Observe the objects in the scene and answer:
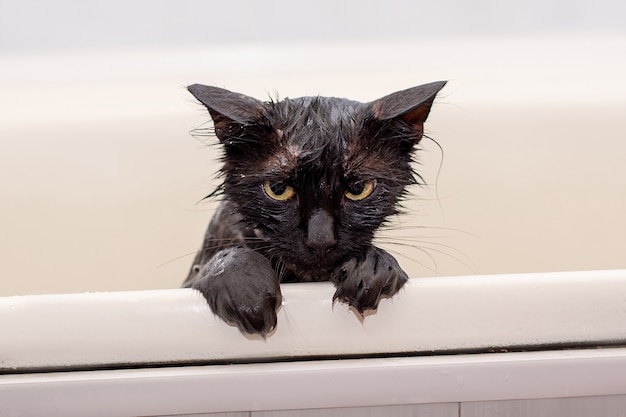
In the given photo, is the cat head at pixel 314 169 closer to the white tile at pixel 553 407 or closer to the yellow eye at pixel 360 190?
the yellow eye at pixel 360 190

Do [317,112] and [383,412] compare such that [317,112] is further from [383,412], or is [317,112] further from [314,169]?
[383,412]

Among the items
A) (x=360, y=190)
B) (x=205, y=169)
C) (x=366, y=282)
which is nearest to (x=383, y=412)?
(x=366, y=282)

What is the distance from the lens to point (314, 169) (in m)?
1.09

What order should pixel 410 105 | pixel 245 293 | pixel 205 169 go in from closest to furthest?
pixel 245 293 → pixel 410 105 → pixel 205 169

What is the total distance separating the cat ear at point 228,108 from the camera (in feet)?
3.55

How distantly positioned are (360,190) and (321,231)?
0.11 m

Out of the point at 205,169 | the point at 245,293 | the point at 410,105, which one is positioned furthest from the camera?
the point at 205,169

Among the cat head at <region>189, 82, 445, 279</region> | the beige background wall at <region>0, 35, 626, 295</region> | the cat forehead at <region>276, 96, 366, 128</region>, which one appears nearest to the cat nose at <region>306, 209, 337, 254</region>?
the cat head at <region>189, 82, 445, 279</region>

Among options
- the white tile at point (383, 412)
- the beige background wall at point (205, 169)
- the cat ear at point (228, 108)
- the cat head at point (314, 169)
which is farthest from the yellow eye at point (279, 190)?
the beige background wall at point (205, 169)

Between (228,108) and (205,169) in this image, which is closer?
(228,108)

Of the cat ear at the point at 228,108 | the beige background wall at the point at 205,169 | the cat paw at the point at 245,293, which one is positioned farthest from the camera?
the beige background wall at the point at 205,169

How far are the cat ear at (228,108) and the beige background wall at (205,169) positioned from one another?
94cm

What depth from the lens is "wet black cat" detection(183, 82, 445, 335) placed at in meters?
1.05

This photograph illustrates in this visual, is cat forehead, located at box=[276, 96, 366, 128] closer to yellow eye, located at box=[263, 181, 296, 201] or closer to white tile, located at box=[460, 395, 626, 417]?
yellow eye, located at box=[263, 181, 296, 201]
